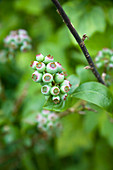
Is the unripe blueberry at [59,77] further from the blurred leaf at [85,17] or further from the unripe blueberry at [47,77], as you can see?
the blurred leaf at [85,17]

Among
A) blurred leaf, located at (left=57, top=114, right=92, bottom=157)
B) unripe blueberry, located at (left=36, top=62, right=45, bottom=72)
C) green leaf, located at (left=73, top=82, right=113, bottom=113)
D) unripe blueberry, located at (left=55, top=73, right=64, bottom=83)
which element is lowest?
blurred leaf, located at (left=57, top=114, right=92, bottom=157)

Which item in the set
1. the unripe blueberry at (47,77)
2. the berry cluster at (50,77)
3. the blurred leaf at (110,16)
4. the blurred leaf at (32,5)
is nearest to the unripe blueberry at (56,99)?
the berry cluster at (50,77)

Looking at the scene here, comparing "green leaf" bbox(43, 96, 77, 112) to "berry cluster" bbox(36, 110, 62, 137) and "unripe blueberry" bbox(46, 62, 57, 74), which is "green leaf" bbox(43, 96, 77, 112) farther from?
"berry cluster" bbox(36, 110, 62, 137)

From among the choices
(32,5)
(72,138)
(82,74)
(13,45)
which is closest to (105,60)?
(82,74)

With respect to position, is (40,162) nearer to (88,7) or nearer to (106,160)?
(106,160)

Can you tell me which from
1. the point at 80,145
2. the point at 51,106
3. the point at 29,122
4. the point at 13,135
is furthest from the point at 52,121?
the point at 80,145

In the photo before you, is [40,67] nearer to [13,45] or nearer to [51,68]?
[51,68]

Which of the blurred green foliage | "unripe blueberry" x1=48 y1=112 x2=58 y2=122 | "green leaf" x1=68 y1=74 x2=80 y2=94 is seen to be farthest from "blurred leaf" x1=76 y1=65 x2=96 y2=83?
"unripe blueberry" x1=48 y1=112 x2=58 y2=122
